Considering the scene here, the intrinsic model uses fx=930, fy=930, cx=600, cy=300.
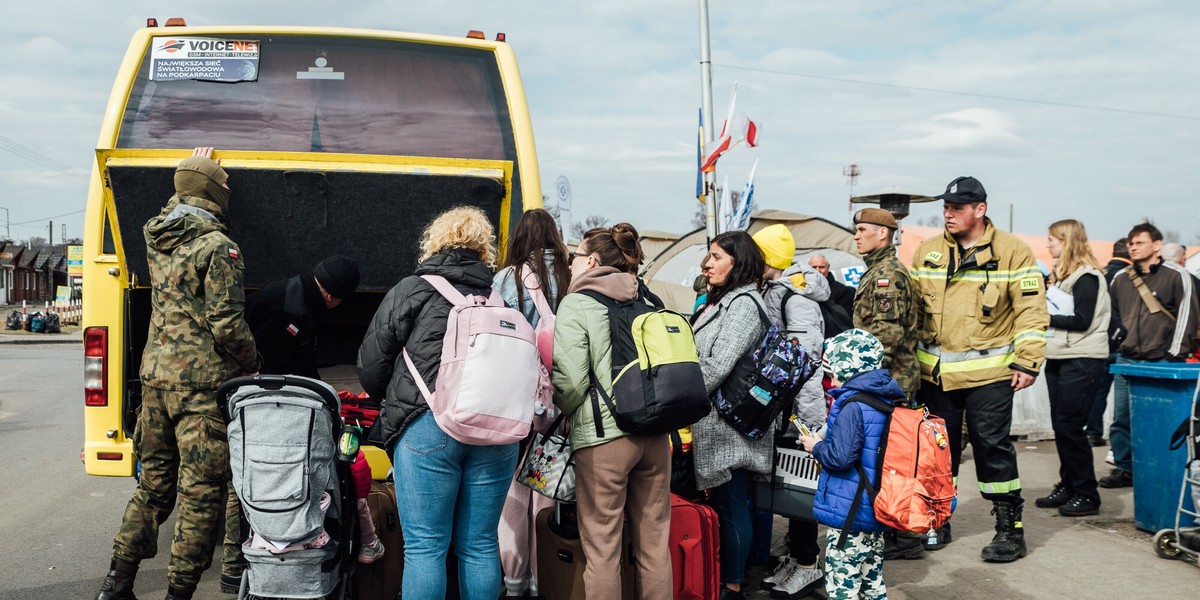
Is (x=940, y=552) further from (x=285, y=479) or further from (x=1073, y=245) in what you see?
(x=285, y=479)

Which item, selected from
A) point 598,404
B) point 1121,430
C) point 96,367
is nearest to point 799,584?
→ point 598,404

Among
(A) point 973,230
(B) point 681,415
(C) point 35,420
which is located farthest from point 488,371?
(C) point 35,420

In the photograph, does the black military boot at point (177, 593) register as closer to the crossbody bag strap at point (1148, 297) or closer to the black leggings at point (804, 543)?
the black leggings at point (804, 543)

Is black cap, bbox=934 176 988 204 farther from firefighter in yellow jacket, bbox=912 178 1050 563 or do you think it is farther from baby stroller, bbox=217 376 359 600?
baby stroller, bbox=217 376 359 600

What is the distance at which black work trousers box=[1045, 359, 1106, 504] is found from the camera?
21.8 ft

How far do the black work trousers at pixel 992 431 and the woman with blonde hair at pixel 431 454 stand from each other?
2.99 metres

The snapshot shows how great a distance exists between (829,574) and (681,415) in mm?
1000

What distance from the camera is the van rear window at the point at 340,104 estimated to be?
17.7ft

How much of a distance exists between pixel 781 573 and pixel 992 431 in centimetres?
151

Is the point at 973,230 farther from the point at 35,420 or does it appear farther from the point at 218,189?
the point at 35,420

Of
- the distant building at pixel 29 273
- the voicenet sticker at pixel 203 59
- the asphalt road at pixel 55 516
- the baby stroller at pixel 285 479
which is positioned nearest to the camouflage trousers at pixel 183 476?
the baby stroller at pixel 285 479

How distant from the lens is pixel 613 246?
4.29 meters

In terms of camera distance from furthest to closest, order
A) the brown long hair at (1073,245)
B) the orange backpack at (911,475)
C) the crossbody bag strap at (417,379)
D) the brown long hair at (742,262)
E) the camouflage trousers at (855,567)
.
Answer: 1. the brown long hair at (1073,245)
2. the brown long hair at (742,262)
3. the camouflage trousers at (855,567)
4. the orange backpack at (911,475)
5. the crossbody bag strap at (417,379)

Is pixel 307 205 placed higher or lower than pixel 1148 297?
higher
